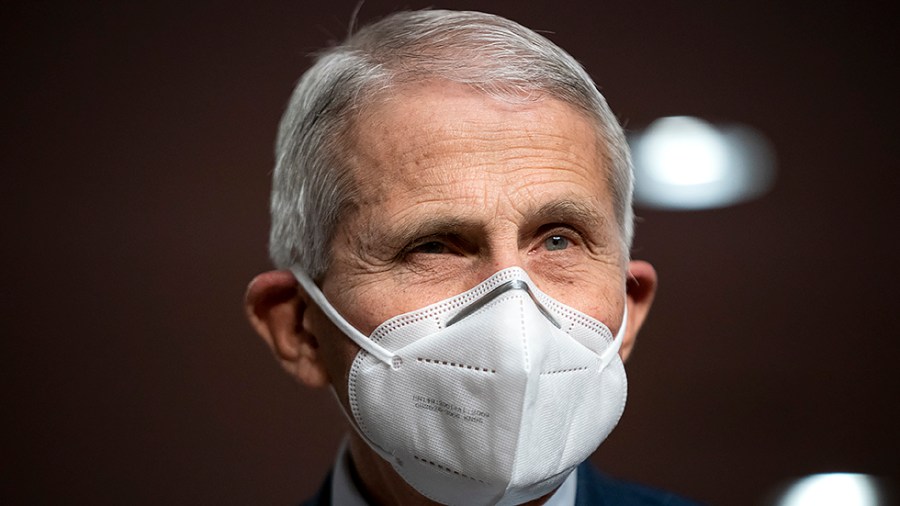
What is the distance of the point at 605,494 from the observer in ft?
7.47

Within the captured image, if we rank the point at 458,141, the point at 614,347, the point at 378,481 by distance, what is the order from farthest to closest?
the point at 378,481, the point at 614,347, the point at 458,141

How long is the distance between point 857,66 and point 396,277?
1807 millimetres

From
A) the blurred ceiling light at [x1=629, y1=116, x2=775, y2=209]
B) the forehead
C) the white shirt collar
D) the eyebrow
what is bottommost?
the white shirt collar

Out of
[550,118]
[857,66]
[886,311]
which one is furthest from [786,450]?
[550,118]

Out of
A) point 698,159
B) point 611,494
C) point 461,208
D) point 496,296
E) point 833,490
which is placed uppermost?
point 461,208

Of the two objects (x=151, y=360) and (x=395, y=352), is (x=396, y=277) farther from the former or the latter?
(x=151, y=360)

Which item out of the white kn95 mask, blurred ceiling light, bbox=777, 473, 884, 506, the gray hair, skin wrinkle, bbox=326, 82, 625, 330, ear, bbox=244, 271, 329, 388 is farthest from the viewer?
blurred ceiling light, bbox=777, 473, 884, 506

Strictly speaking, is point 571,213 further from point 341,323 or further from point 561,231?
point 341,323

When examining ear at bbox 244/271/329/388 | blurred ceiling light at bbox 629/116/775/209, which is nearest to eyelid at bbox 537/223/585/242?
ear at bbox 244/271/329/388

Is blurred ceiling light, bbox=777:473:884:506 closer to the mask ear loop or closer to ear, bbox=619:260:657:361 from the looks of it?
ear, bbox=619:260:657:361

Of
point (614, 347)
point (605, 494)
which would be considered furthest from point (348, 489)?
point (614, 347)

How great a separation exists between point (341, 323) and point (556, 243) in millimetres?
399

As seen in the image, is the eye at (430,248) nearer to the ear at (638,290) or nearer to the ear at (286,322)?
the ear at (286,322)

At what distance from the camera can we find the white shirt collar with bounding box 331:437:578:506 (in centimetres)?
213
